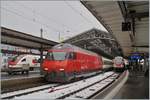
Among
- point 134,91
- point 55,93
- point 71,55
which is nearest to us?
point 55,93

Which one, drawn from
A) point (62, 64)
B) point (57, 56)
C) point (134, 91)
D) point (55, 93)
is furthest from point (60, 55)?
point (134, 91)

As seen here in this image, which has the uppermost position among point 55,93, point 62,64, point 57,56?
point 57,56

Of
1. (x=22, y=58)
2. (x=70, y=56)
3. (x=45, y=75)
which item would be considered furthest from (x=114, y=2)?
(x=22, y=58)

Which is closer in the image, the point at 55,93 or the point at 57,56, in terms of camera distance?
the point at 55,93

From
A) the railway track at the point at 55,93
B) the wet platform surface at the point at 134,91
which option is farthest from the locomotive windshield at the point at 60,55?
the wet platform surface at the point at 134,91

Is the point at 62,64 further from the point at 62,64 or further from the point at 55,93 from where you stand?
the point at 55,93

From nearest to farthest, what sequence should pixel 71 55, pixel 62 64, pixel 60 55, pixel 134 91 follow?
pixel 134 91
pixel 62 64
pixel 60 55
pixel 71 55

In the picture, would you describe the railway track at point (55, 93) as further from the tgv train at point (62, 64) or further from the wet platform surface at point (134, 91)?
the tgv train at point (62, 64)

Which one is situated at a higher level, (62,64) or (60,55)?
(60,55)

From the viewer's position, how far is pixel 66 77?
1892 centimetres

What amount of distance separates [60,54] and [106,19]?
4526 mm

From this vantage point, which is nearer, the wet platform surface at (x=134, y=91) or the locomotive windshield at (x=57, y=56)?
the wet platform surface at (x=134, y=91)

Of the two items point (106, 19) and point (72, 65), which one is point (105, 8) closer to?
point (106, 19)

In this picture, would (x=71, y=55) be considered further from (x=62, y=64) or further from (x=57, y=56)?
(x=62, y=64)
